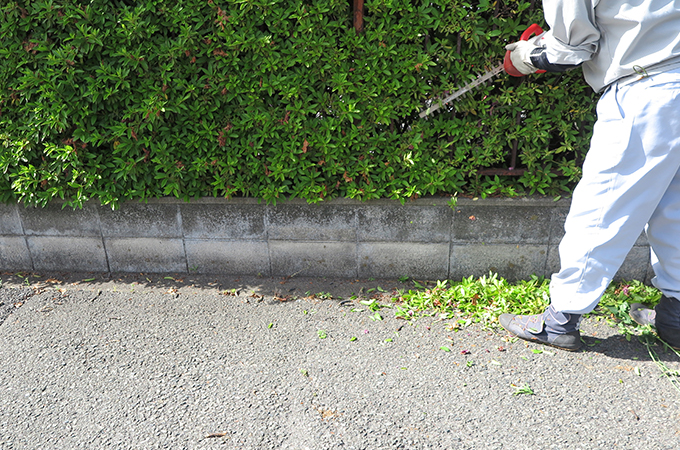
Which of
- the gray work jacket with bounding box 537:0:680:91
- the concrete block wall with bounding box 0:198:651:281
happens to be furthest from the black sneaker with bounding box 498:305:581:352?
the gray work jacket with bounding box 537:0:680:91

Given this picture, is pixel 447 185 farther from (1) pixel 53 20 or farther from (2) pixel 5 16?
(2) pixel 5 16

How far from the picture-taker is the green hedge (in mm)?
3012

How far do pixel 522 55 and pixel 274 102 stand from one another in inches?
61.9

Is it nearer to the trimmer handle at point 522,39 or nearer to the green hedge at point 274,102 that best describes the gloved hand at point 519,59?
the trimmer handle at point 522,39

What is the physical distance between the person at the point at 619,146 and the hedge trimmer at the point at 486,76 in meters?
0.09

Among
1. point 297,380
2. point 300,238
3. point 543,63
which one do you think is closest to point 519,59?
point 543,63

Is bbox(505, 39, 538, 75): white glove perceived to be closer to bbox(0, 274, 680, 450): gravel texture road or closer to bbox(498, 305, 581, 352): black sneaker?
bbox(498, 305, 581, 352): black sneaker

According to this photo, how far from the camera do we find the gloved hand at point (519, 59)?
2.70 m

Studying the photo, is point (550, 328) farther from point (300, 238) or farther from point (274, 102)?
point (274, 102)

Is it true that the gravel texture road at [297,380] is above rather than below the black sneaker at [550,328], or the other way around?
below

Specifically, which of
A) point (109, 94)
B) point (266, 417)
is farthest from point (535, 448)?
point (109, 94)

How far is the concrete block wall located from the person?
2.21 ft

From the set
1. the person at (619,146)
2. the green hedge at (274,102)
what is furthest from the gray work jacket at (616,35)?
the green hedge at (274,102)

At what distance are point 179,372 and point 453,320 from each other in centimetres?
171
